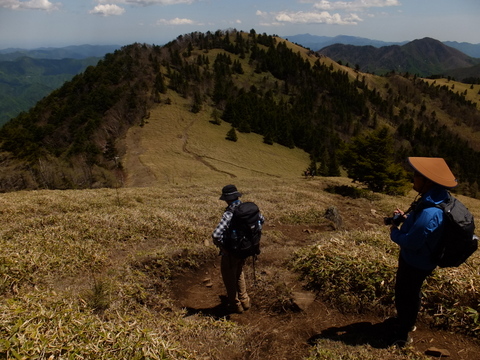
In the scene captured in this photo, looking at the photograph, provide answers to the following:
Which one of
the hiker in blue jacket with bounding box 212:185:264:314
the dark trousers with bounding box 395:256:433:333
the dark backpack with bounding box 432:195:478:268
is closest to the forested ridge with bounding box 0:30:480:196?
the hiker in blue jacket with bounding box 212:185:264:314

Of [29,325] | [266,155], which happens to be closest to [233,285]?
[29,325]

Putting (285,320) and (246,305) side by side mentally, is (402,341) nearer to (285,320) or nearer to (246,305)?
(285,320)

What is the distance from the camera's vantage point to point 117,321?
4.77m

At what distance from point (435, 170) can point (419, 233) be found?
1.00m

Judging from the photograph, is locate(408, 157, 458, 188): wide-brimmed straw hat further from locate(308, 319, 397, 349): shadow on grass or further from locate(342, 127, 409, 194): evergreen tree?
locate(342, 127, 409, 194): evergreen tree

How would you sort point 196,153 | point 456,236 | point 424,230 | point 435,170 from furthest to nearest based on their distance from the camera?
point 196,153 → point 435,170 → point 424,230 → point 456,236

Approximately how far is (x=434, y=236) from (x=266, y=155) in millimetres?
69807

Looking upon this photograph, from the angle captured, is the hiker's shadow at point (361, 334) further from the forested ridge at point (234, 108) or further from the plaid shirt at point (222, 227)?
the forested ridge at point (234, 108)

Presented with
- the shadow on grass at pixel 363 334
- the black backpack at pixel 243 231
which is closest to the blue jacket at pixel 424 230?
the shadow on grass at pixel 363 334

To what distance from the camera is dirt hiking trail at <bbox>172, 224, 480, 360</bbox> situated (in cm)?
517

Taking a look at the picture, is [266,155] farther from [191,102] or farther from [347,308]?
[347,308]

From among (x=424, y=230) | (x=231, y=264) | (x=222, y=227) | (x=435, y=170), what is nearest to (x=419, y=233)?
(x=424, y=230)

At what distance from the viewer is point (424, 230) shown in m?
4.20

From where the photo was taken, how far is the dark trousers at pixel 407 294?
4.68 meters
